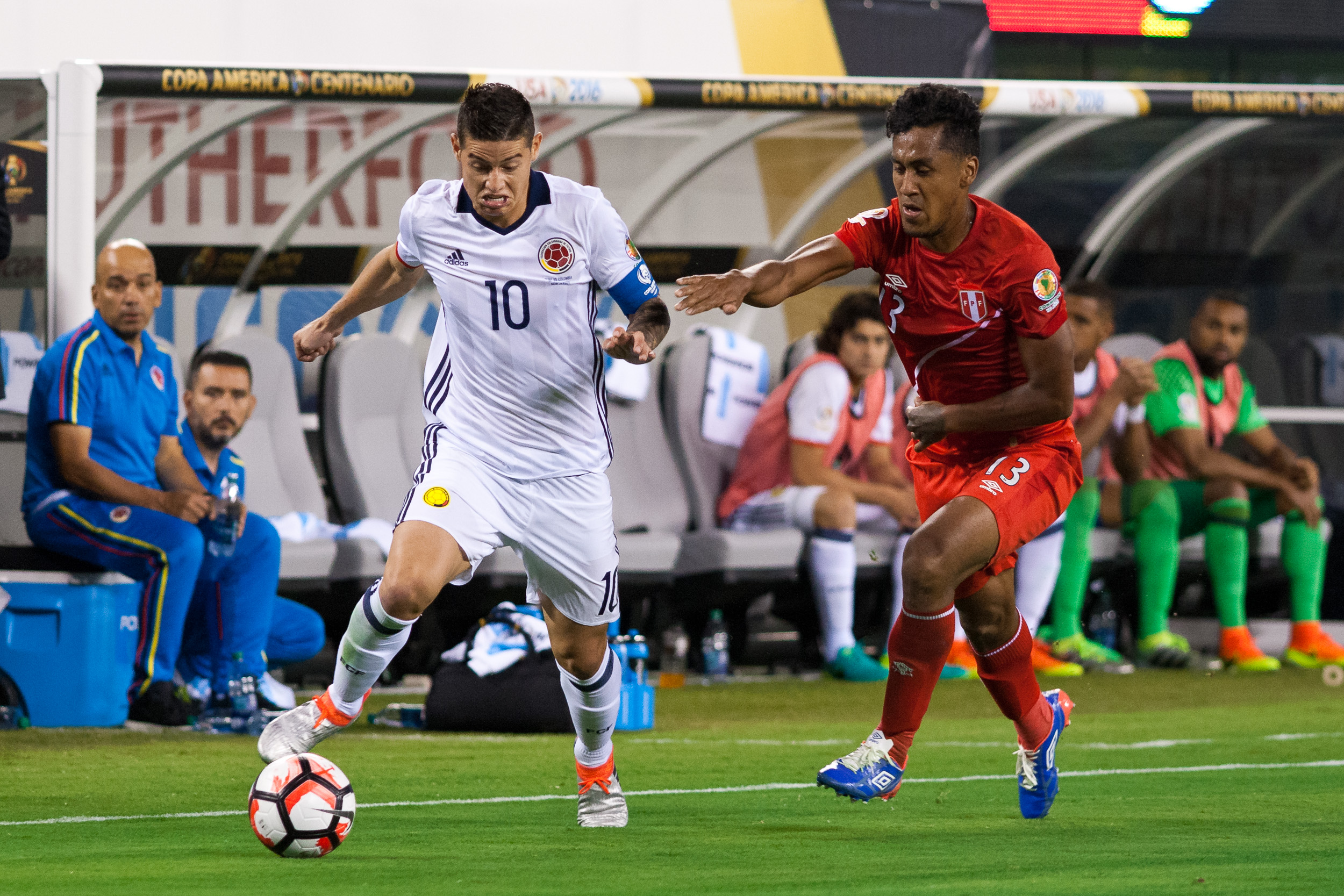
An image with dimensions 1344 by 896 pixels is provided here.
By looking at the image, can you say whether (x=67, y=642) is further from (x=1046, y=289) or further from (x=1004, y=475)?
(x=1046, y=289)

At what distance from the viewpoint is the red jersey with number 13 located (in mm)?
5312

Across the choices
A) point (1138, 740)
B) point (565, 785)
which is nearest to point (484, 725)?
point (565, 785)

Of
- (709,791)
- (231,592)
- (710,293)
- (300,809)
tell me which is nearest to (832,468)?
(231,592)

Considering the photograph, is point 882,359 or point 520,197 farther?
point 882,359

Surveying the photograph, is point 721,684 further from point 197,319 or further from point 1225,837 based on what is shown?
point 1225,837

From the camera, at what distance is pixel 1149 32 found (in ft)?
34.7

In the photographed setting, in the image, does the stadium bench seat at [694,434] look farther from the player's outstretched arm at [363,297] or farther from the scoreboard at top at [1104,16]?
the player's outstretched arm at [363,297]

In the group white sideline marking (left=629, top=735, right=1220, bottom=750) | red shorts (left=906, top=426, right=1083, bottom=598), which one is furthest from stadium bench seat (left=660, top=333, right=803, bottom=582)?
red shorts (left=906, top=426, right=1083, bottom=598)

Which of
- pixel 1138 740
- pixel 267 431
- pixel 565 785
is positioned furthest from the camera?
pixel 267 431

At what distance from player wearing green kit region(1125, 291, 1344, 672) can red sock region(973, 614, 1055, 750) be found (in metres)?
5.77

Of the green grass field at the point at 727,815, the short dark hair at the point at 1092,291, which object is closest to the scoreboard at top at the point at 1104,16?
the short dark hair at the point at 1092,291

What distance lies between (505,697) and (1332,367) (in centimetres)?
629

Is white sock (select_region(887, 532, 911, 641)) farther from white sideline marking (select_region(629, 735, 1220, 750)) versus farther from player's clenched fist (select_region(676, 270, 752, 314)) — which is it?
player's clenched fist (select_region(676, 270, 752, 314))

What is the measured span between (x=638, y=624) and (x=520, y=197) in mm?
5453
